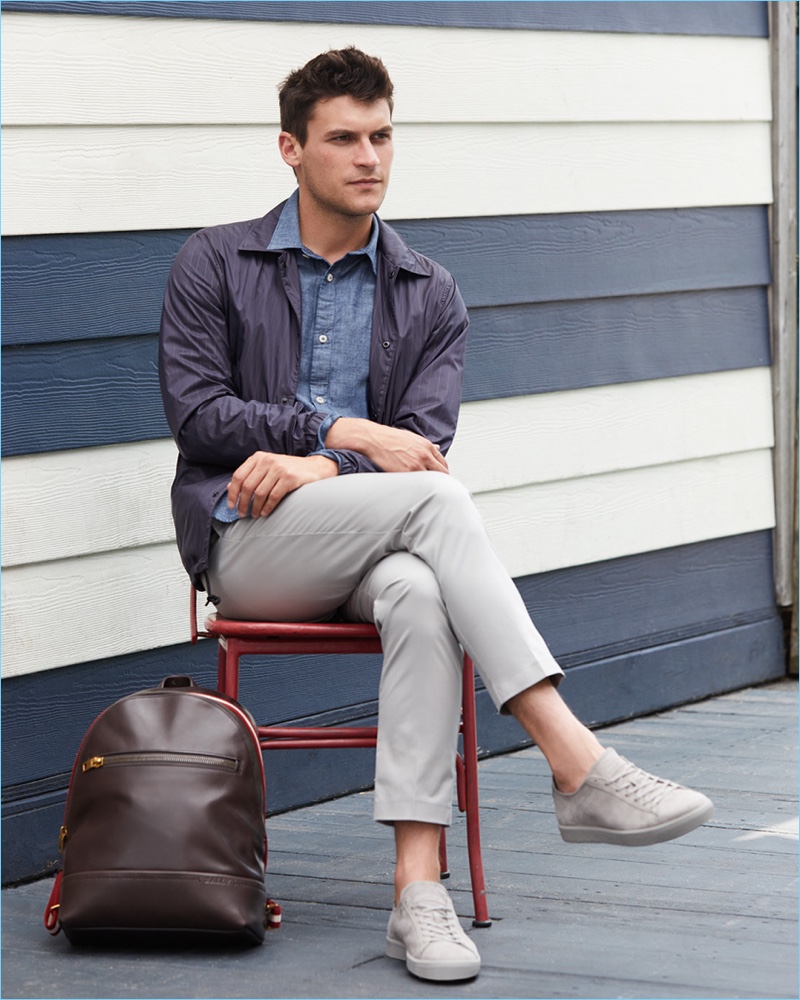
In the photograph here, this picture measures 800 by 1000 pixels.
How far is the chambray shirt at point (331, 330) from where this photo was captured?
8.89ft

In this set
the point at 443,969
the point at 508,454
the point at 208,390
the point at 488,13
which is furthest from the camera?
the point at 508,454

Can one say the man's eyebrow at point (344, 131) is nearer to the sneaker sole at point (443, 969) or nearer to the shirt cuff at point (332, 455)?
the shirt cuff at point (332, 455)

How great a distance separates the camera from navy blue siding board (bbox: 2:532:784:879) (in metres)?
2.84

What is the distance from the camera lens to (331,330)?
2719mm

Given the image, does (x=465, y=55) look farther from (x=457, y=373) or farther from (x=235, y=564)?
(x=235, y=564)

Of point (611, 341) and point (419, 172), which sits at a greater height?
point (419, 172)

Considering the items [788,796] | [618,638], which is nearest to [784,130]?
[618,638]

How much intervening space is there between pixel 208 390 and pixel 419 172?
3.55ft

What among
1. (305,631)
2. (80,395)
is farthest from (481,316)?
(305,631)

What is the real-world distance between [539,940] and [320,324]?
41.0 inches

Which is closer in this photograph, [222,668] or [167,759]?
[167,759]

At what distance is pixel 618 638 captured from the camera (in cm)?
408

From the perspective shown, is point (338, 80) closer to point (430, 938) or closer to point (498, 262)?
point (498, 262)

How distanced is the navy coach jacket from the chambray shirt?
2 centimetres
